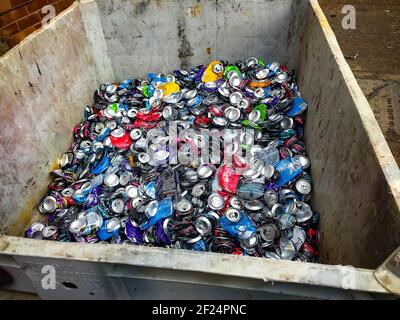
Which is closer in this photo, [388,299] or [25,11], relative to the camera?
[388,299]

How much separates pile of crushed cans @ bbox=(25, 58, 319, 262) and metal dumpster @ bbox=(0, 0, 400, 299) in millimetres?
173

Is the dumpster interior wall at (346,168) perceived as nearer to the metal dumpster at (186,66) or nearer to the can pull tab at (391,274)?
the metal dumpster at (186,66)

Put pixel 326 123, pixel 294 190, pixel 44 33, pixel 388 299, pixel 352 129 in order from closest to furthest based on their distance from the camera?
pixel 388 299
pixel 352 129
pixel 326 123
pixel 294 190
pixel 44 33

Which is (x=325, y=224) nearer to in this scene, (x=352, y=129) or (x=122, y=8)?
(x=352, y=129)

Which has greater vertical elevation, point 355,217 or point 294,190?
point 355,217

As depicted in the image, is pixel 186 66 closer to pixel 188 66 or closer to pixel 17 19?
pixel 188 66

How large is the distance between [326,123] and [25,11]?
10.3ft

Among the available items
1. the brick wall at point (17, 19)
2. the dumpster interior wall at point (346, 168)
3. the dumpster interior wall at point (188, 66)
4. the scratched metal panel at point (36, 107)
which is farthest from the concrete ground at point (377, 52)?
the brick wall at point (17, 19)

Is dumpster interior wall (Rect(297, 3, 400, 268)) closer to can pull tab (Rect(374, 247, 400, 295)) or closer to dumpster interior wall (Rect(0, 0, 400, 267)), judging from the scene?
dumpster interior wall (Rect(0, 0, 400, 267))

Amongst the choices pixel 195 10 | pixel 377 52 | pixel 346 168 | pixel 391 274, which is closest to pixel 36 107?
pixel 195 10

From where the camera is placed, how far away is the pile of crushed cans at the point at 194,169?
2.34 metres

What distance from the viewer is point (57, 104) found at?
9.89 ft

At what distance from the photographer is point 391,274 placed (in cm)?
117

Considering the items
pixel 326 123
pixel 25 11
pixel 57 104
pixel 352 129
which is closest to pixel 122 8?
pixel 25 11
